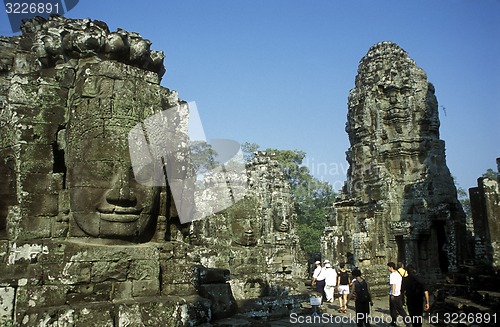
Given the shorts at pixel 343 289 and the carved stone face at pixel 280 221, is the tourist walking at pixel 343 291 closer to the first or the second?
the shorts at pixel 343 289

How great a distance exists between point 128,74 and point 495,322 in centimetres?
716

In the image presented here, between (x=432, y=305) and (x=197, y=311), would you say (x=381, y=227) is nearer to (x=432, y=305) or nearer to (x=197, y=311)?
(x=432, y=305)

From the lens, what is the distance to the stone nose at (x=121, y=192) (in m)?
4.37

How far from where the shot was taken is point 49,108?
4711 mm

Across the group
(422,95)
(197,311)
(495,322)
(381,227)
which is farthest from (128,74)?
(422,95)

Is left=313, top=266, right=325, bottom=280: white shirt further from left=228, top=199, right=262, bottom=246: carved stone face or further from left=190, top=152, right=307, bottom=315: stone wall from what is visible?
left=228, top=199, right=262, bottom=246: carved stone face

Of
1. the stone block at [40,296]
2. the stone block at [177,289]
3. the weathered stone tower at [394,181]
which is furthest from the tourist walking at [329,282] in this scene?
the stone block at [40,296]

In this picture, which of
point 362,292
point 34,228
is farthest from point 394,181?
point 34,228

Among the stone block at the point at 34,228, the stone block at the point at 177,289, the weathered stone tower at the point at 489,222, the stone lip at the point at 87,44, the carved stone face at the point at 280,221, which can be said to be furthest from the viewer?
the carved stone face at the point at 280,221

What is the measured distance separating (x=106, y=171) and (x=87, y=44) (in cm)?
147

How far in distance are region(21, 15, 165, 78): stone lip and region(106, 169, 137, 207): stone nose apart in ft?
4.68

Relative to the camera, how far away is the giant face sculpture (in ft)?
14.3

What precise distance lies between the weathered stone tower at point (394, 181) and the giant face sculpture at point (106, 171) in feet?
44.5

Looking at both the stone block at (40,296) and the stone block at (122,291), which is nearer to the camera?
the stone block at (40,296)
